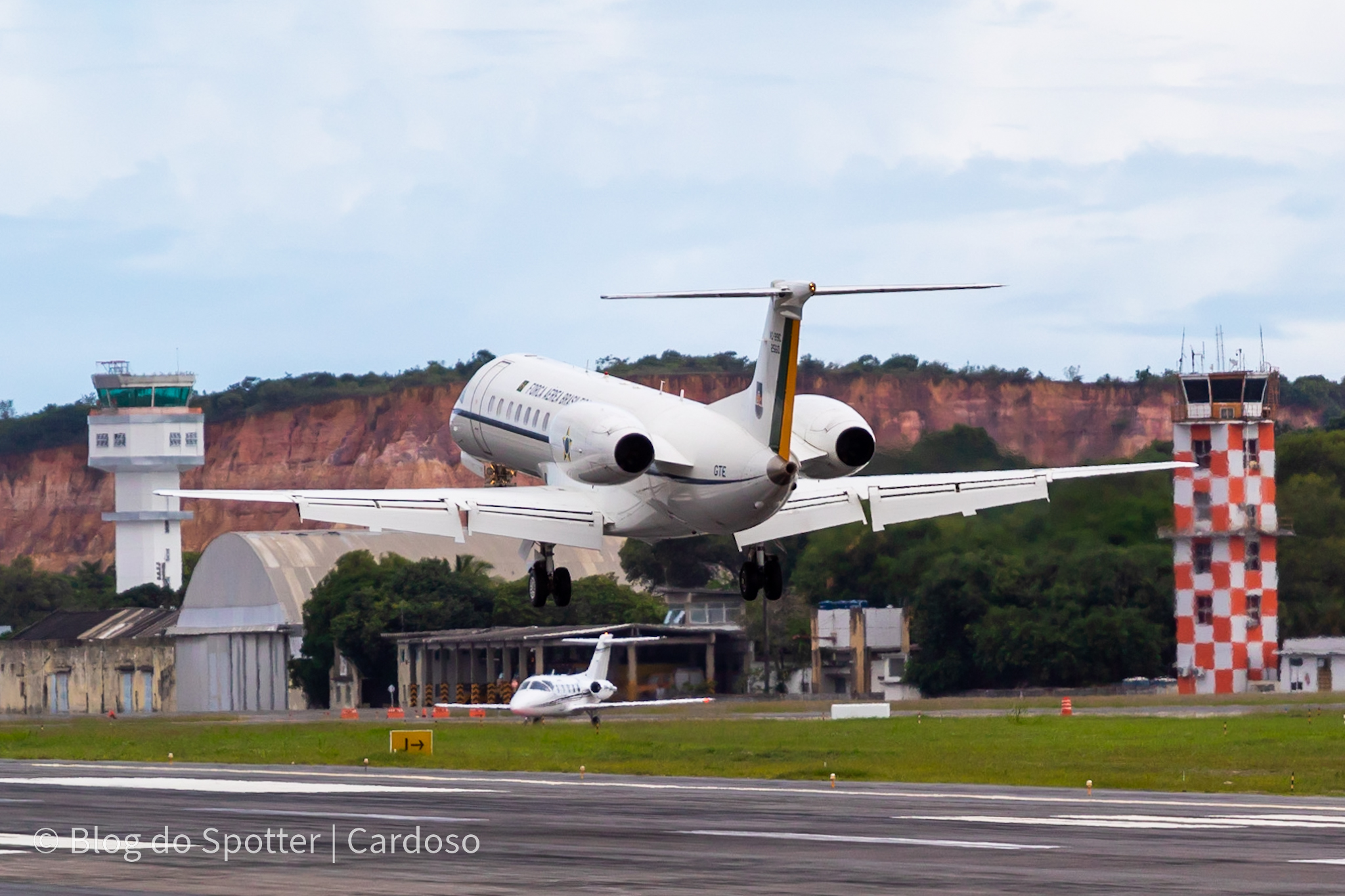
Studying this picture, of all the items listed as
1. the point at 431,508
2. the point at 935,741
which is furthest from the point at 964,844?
the point at 935,741

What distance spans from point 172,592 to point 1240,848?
148207 mm

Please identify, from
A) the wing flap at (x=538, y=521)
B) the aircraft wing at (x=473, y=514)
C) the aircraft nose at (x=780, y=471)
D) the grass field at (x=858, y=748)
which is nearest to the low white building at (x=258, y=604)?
the grass field at (x=858, y=748)

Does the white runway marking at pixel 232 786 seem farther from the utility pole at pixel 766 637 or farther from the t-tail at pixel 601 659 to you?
the utility pole at pixel 766 637

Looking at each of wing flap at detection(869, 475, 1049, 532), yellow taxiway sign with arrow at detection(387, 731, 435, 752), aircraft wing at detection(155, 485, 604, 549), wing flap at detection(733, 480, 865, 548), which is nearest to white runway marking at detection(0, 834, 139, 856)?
aircraft wing at detection(155, 485, 604, 549)

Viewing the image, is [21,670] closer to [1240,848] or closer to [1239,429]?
[1239,429]

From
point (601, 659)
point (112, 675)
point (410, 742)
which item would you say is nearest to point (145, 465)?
point (112, 675)

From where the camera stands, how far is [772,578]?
40.3 m

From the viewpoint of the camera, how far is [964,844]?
30.9m

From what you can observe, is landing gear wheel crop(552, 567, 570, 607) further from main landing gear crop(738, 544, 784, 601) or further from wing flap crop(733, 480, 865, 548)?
main landing gear crop(738, 544, 784, 601)

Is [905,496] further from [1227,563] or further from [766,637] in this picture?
[766,637]

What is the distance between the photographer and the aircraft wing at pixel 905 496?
134 ft

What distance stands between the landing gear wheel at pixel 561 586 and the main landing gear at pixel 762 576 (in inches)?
149

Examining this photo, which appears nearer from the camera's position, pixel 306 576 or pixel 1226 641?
pixel 1226 641

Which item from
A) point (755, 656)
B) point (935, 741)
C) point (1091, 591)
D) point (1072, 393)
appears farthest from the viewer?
point (1072, 393)
